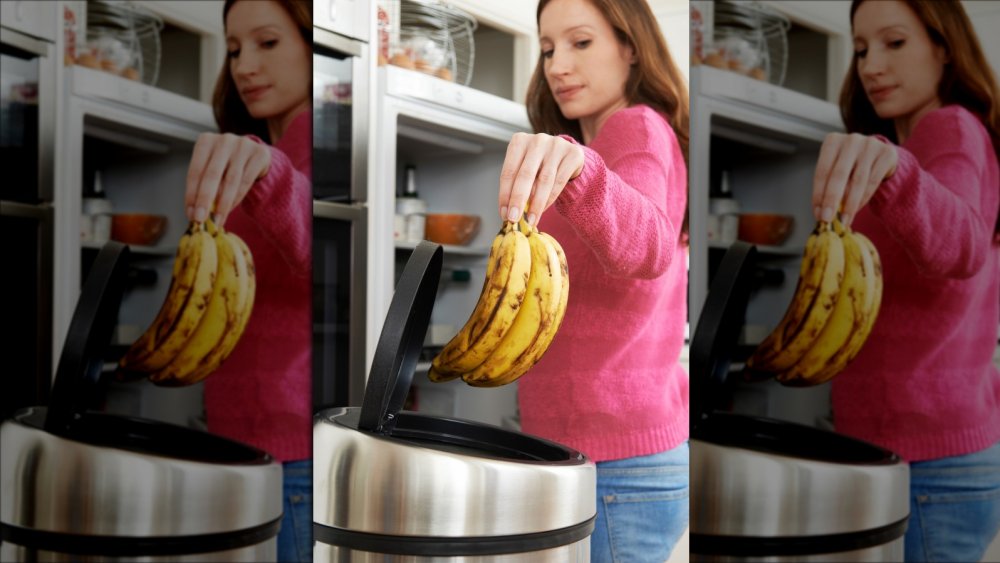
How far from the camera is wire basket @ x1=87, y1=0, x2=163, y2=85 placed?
1.40m

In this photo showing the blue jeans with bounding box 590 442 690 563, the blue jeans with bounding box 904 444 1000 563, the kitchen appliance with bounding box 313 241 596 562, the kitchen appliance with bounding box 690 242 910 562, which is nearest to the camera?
the kitchen appliance with bounding box 313 241 596 562

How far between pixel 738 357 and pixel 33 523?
41.9 inches

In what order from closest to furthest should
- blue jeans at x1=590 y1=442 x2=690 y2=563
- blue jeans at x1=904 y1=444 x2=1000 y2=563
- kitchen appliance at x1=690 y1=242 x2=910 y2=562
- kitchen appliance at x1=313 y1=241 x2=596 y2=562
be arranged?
kitchen appliance at x1=313 y1=241 x2=596 y2=562, blue jeans at x1=590 y1=442 x2=690 y2=563, kitchen appliance at x1=690 y1=242 x2=910 y2=562, blue jeans at x1=904 y1=444 x2=1000 y2=563

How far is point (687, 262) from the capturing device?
1.37 metres

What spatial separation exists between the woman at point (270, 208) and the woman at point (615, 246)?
1.06ft

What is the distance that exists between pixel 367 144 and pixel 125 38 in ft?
1.34

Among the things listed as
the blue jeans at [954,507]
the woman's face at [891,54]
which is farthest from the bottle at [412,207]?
the blue jeans at [954,507]

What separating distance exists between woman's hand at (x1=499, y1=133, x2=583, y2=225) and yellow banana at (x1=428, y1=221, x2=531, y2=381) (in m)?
0.03

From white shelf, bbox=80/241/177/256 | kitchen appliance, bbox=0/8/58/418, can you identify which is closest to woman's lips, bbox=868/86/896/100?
white shelf, bbox=80/241/177/256

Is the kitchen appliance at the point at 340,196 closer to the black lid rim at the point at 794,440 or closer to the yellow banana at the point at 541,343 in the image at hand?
the yellow banana at the point at 541,343

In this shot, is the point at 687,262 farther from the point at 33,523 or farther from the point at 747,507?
the point at 33,523

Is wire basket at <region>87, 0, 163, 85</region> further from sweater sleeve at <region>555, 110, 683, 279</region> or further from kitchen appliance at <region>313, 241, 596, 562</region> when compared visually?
sweater sleeve at <region>555, 110, 683, 279</region>

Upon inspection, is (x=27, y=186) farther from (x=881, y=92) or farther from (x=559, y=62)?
(x=881, y=92)

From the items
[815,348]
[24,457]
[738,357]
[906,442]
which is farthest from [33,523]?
[906,442]
